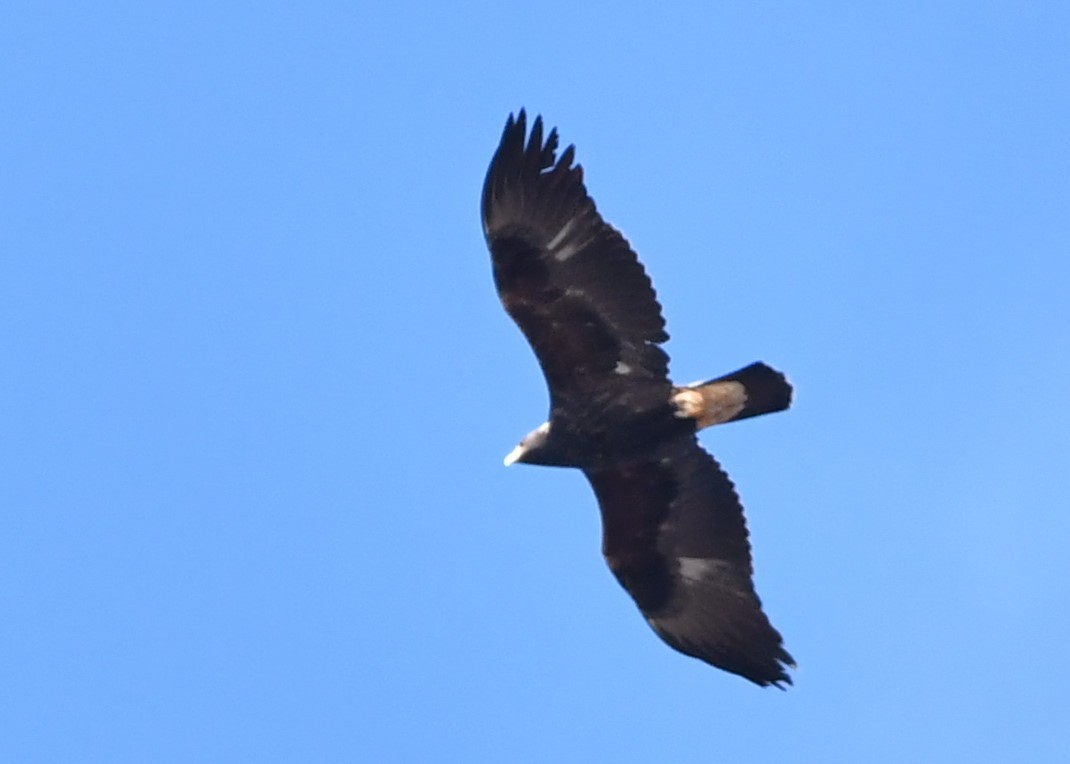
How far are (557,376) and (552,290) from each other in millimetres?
768

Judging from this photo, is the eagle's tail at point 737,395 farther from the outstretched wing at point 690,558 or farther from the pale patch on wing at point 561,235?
the pale patch on wing at point 561,235

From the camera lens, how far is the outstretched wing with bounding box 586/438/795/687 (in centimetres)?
1767

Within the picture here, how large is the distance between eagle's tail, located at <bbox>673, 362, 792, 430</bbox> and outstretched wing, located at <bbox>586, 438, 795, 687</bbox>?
606mm

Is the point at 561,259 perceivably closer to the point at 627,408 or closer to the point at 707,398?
the point at 627,408

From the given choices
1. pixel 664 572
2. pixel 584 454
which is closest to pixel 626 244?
pixel 584 454

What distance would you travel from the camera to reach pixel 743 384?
17.0 meters

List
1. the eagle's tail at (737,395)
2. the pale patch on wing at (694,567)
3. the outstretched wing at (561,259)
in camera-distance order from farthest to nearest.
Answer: the pale patch on wing at (694,567) → the eagle's tail at (737,395) → the outstretched wing at (561,259)

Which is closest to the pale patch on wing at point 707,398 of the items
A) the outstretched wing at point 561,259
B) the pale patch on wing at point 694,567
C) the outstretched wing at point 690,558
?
the outstretched wing at point 561,259

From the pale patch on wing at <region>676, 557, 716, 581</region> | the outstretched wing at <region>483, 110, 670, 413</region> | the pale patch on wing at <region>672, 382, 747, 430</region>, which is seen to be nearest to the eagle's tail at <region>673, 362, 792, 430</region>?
the pale patch on wing at <region>672, 382, 747, 430</region>

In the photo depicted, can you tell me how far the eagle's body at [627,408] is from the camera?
54.7 feet

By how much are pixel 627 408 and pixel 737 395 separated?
0.91 metres

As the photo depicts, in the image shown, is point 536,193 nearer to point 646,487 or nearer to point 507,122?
point 507,122

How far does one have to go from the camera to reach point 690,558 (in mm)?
17953

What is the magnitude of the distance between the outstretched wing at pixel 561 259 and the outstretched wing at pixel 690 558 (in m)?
1.34
